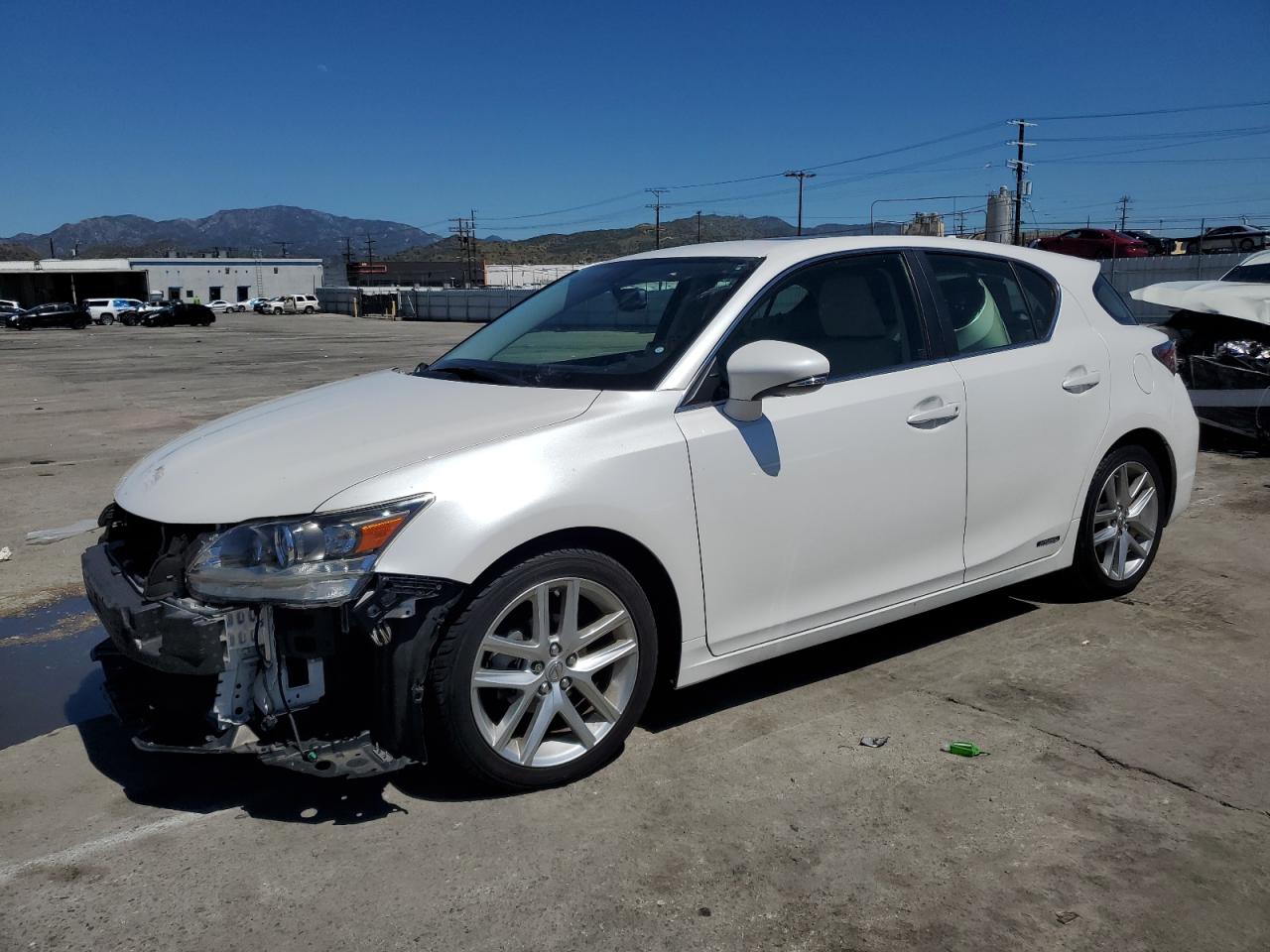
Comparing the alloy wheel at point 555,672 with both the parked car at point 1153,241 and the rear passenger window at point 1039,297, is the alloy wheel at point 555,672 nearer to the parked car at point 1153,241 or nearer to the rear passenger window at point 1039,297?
the rear passenger window at point 1039,297

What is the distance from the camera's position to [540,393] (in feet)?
12.0

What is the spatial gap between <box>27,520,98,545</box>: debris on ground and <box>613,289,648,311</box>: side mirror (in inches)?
166

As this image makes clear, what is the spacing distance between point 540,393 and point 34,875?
2008 mm

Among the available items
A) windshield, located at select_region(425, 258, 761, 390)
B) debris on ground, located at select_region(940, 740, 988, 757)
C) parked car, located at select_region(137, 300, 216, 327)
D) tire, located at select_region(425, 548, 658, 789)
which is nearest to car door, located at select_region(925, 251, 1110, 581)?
debris on ground, located at select_region(940, 740, 988, 757)

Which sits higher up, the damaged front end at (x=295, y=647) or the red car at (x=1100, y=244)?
the red car at (x=1100, y=244)

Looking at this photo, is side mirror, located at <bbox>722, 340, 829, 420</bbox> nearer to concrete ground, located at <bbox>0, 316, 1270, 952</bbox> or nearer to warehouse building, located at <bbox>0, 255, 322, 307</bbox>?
concrete ground, located at <bbox>0, 316, 1270, 952</bbox>

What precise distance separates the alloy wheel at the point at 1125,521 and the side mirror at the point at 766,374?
2004 millimetres

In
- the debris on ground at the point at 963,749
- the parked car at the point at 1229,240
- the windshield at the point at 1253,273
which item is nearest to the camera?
the debris on ground at the point at 963,749

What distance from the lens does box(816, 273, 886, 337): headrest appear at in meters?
4.07

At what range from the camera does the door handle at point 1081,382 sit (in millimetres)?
4586

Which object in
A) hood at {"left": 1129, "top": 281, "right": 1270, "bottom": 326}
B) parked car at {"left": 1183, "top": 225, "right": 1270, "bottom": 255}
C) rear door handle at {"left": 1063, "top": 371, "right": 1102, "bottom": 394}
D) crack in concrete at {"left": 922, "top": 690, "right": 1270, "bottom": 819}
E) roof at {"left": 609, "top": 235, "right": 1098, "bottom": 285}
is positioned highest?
parked car at {"left": 1183, "top": 225, "right": 1270, "bottom": 255}

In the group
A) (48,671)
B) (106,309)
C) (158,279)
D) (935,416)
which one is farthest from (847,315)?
(158,279)

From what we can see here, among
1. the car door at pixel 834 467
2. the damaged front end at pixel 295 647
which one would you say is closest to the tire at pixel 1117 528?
the car door at pixel 834 467

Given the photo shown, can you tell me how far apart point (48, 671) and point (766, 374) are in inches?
130
